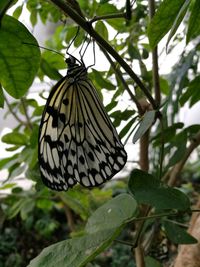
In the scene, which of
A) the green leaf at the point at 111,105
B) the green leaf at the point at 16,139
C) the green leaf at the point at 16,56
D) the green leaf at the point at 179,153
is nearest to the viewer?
the green leaf at the point at 16,56

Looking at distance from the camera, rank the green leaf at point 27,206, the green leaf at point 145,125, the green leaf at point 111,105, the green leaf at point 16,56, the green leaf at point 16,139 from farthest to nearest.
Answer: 1. the green leaf at point 27,206
2. the green leaf at point 16,139
3. the green leaf at point 111,105
4. the green leaf at point 145,125
5. the green leaf at point 16,56

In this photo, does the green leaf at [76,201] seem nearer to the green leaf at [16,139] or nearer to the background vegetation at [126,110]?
the background vegetation at [126,110]

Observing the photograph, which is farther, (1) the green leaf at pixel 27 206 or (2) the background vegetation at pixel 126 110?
(1) the green leaf at pixel 27 206

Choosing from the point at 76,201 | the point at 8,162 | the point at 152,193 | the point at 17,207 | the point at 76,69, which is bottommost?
the point at 17,207

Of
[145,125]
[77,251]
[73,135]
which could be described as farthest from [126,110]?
[77,251]

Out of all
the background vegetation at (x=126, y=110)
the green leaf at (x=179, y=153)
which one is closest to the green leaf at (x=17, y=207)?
the background vegetation at (x=126, y=110)

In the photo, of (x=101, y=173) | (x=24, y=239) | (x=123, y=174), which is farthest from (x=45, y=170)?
(x=123, y=174)

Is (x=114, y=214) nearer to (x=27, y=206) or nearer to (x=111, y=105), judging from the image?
(x=111, y=105)
